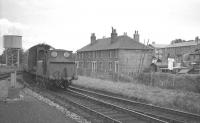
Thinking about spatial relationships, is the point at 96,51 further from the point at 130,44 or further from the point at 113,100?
the point at 113,100

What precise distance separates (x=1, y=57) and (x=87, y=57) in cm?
5545

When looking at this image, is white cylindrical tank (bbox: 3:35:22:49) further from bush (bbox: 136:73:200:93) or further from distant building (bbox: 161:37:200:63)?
distant building (bbox: 161:37:200:63)

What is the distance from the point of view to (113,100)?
49.2 feet

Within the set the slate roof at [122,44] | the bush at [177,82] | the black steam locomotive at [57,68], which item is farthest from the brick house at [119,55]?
the black steam locomotive at [57,68]

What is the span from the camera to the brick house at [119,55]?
159 feet

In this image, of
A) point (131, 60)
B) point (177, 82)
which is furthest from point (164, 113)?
point (131, 60)

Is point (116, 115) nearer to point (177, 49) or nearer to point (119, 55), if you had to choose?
point (119, 55)

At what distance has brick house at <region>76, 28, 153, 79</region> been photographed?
159 feet

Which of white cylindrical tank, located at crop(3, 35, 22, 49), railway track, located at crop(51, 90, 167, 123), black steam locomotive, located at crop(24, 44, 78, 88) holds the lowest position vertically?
railway track, located at crop(51, 90, 167, 123)

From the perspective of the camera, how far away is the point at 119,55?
48.3 m

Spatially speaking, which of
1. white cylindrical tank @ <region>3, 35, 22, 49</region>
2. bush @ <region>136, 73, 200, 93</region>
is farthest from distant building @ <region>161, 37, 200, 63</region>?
white cylindrical tank @ <region>3, 35, 22, 49</region>

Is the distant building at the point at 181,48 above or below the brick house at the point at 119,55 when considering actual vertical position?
above

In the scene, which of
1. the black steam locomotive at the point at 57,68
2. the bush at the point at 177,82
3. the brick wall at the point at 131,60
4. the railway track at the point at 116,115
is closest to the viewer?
the railway track at the point at 116,115

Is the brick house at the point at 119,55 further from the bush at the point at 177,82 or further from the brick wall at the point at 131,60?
the bush at the point at 177,82
